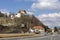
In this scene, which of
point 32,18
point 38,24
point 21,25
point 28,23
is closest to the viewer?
point 21,25

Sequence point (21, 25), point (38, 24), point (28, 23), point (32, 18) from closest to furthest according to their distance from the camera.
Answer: point (21, 25) < point (28, 23) < point (32, 18) < point (38, 24)

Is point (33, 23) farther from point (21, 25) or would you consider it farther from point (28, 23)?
point (21, 25)

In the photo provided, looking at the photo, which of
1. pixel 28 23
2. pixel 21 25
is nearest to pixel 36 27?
pixel 28 23

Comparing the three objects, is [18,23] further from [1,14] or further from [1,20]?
[1,14]

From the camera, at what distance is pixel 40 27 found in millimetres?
167625

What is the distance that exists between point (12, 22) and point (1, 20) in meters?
8.68

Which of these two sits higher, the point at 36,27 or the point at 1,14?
the point at 1,14

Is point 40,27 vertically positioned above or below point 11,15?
below

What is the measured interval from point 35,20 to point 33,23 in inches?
122

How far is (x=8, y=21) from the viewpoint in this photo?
156 metres

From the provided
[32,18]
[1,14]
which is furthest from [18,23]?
[1,14]

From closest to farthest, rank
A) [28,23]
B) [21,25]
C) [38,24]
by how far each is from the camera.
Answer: [21,25]
[28,23]
[38,24]

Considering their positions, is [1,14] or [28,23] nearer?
[28,23]

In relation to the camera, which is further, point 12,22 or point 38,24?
point 38,24
